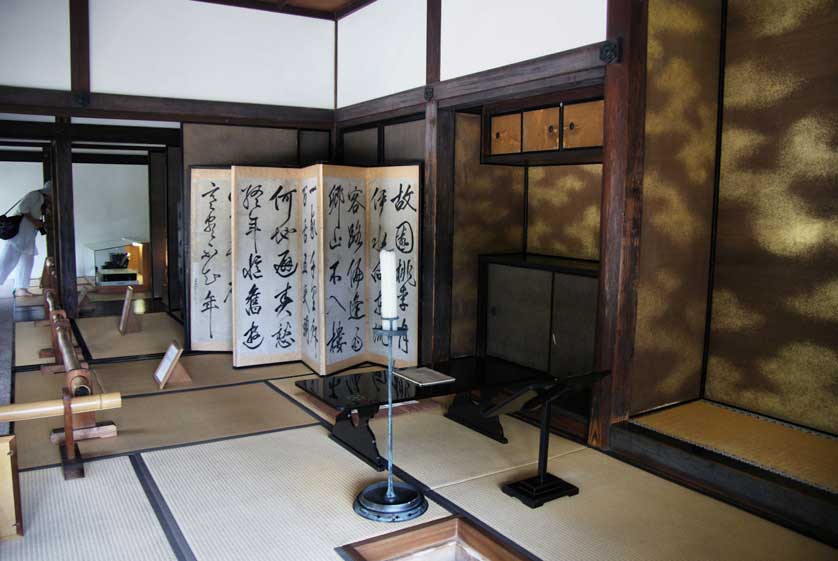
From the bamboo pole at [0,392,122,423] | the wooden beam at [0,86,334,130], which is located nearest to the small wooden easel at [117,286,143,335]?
the wooden beam at [0,86,334,130]

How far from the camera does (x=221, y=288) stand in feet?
17.3

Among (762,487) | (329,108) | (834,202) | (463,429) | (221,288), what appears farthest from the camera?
(329,108)

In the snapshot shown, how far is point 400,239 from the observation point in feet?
15.4

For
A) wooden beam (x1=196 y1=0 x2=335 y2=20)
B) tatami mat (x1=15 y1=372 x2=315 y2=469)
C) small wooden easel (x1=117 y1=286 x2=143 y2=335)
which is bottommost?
tatami mat (x1=15 y1=372 x2=315 y2=469)

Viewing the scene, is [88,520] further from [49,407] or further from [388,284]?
[388,284]

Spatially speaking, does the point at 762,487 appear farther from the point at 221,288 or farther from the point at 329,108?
the point at 329,108

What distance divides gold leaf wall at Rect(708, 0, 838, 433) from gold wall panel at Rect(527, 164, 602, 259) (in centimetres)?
104

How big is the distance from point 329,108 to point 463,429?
11.1ft

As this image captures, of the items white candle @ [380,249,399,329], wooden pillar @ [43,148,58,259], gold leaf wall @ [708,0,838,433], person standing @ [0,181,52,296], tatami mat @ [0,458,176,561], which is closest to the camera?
tatami mat @ [0,458,176,561]

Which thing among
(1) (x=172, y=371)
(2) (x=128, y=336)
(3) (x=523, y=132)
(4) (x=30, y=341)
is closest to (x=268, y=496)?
(1) (x=172, y=371)

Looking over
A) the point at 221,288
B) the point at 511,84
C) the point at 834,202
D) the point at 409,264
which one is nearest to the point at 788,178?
the point at 834,202

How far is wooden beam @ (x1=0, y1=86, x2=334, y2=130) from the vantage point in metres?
4.75

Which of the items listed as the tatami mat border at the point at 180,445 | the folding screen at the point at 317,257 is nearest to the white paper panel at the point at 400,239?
the folding screen at the point at 317,257

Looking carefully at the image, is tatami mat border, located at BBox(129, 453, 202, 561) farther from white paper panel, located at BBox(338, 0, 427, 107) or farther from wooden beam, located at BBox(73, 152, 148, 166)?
wooden beam, located at BBox(73, 152, 148, 166)
